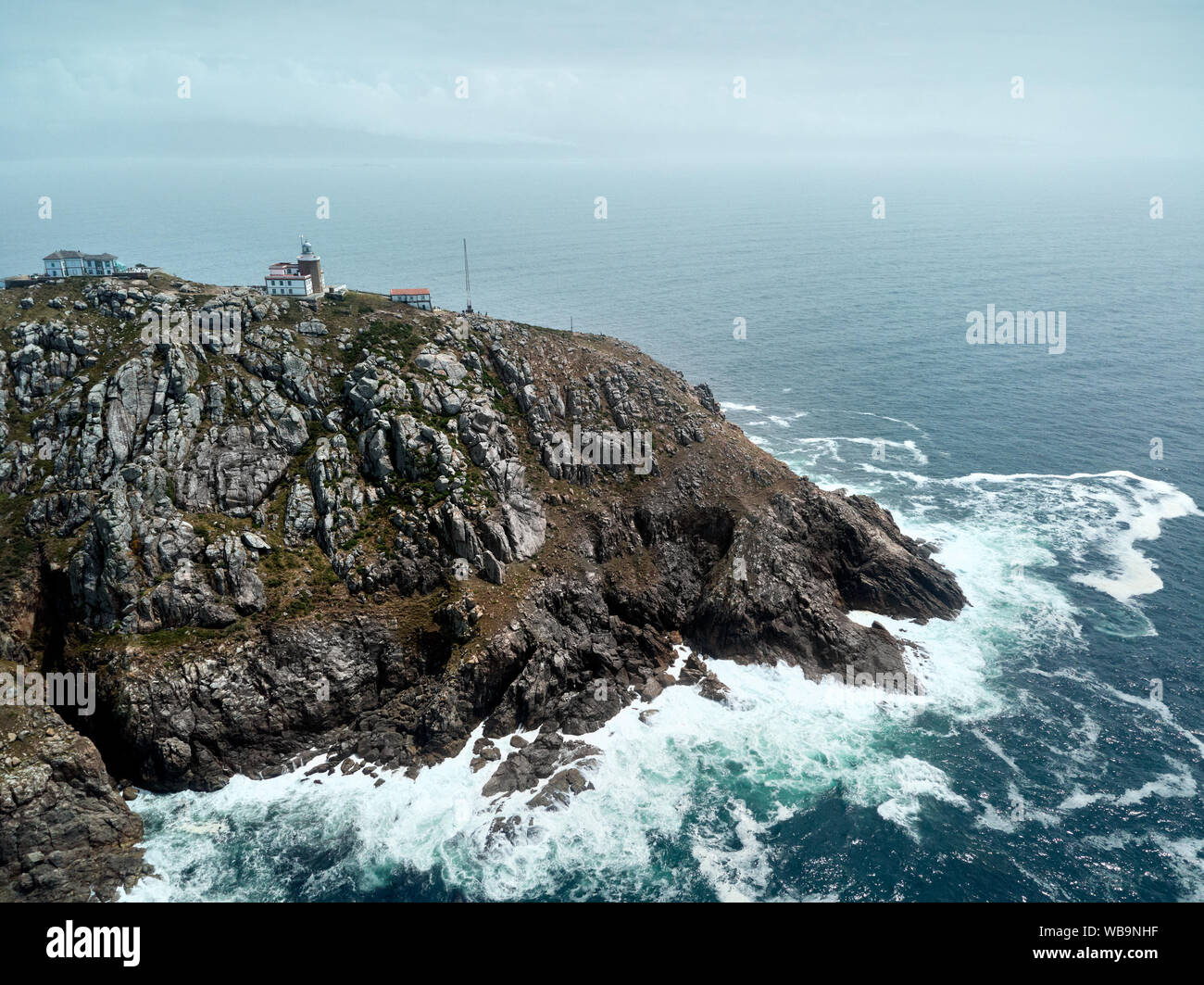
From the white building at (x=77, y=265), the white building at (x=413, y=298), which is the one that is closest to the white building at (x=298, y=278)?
the white building at (x=413, y=298)

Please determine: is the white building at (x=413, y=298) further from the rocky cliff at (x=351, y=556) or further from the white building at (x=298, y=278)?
the white building at (x=298, y=278)

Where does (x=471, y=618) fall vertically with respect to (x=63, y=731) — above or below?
above

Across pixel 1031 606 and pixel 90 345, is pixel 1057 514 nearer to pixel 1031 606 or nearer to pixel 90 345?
pixel 1031 606

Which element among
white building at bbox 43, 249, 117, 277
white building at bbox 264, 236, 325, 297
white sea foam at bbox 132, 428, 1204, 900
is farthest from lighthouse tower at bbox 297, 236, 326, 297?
white sea foam at bbox 132, 428, 1204, 900

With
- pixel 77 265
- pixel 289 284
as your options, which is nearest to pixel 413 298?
pixel 289 284

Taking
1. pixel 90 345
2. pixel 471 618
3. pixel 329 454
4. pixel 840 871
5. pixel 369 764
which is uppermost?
pixel 90 345

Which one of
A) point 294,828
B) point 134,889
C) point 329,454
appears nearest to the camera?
point 134,889
